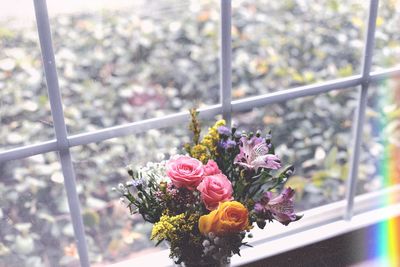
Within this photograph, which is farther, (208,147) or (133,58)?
(133,58)

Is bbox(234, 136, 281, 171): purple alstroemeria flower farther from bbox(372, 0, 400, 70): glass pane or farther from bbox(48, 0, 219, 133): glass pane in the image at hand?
bbox(372, 0, 400, 70): glass pane

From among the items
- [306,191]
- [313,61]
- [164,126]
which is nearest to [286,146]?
[306,191]

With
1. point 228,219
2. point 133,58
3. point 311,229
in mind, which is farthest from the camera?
point 311,229

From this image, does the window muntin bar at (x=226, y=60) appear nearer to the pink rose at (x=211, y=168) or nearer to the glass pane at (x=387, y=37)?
the pink rose at (x=211, y=168)

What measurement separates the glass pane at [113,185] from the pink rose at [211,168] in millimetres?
266

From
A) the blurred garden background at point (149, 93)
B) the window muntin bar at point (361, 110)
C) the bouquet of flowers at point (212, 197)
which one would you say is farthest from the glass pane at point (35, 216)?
the window muntin bar at point (361, 110)

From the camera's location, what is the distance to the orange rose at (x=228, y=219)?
0.87 m

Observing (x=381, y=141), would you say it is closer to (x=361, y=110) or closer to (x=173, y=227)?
(x=361, y=110)

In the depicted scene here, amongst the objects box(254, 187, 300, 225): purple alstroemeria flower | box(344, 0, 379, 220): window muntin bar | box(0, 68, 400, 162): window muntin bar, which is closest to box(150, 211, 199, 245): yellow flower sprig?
box(254, 187, 300, 225): purple alstroemeria flower

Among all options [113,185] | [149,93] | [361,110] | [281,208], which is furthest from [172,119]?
[361,110]

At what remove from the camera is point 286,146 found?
158cm

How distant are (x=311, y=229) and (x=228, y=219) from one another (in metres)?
0.69

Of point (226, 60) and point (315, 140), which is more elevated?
point (226, 60)

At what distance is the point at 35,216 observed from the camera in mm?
1213
